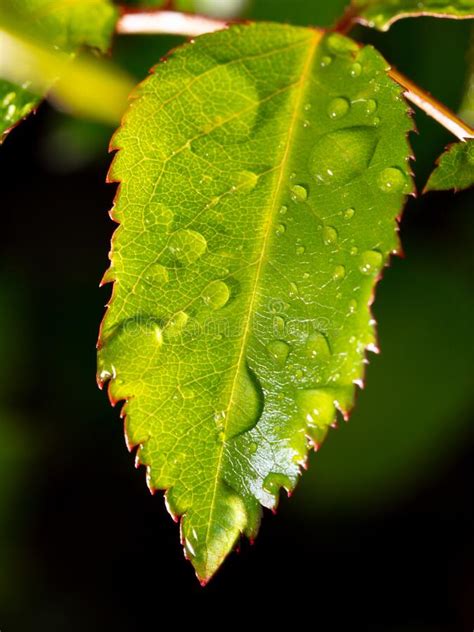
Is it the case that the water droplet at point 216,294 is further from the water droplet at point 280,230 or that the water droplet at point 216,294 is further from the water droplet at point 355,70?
the water droplet at point 355,70

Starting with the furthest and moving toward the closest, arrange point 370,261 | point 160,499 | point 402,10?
point 160,499, point 402,10, point 370,261

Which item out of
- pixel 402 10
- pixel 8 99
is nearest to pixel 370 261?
pixel 402 10

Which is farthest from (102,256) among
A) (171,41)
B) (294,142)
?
(294,142)

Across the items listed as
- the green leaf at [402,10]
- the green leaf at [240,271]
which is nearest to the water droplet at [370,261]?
the green leaf at [240,271]

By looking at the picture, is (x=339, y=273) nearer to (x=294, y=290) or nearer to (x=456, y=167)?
(x=294, y=290)

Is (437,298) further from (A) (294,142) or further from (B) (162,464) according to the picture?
(B) (162,464)
